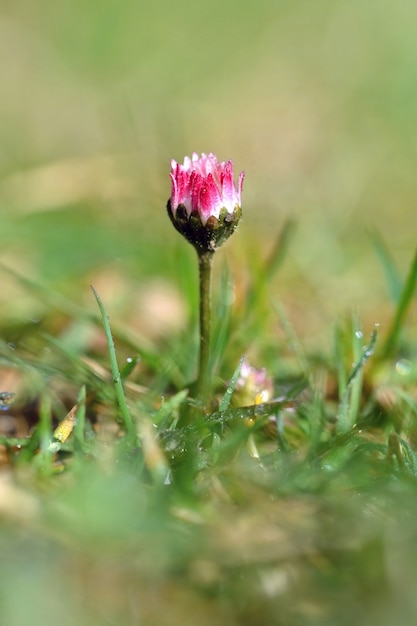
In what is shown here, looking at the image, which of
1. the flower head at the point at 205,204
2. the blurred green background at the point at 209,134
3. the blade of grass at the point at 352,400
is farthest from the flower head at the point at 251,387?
the blurred green background at the point at 209,134

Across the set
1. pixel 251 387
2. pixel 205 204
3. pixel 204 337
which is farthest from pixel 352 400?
pixel 205 204

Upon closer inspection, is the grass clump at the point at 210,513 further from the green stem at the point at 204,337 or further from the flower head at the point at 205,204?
the flower head at the point at 205,204

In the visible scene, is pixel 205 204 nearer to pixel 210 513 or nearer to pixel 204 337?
pixel 204 337

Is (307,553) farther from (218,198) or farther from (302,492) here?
(218,198)

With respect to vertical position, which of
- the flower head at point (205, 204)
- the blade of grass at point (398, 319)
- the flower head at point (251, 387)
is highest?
the flower head at point (205, 204)

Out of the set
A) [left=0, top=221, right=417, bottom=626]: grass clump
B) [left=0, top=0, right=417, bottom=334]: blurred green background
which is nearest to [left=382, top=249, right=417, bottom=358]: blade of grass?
[left=0, top=221, right=417, bottom=626]: grass clump

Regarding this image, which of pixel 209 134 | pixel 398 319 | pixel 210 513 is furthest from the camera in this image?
pixel 209 134

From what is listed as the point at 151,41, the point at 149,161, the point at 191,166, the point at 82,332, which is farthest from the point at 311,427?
the point at 151,41
